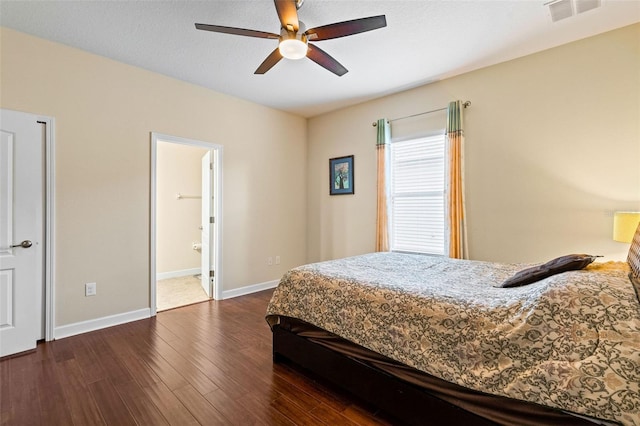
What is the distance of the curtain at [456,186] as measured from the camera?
339 centimetres

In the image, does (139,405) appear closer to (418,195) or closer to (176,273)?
(418,195)

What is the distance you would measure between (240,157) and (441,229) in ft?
9.74

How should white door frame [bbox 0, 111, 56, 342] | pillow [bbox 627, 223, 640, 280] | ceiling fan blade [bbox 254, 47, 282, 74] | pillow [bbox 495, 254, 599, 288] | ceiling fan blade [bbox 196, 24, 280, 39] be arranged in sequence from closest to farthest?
pillow [bbox 627, 223, 640, 280] < pillow [bbox 495, 254, 599, 288] < ceiling fan blade [bbox 196, 24, 280, 39] < ceiling fan blade [bbox 254, 47, 282, 74] < white door frame [bbox 0, 111, 56, 342]

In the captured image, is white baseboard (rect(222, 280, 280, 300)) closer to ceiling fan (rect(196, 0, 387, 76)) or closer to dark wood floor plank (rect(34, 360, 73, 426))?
dark wood floor plank (rect(34, 360, 73, 426))

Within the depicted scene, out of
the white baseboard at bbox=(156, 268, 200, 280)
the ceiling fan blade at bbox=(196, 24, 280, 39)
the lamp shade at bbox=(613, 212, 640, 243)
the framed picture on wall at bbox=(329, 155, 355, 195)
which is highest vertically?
the ceiling fan blade at bbox=(196, 24, 280, 39)

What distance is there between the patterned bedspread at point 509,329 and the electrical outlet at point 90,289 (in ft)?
7.84

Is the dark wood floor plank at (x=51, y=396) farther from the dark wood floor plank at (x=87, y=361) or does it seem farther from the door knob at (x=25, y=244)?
the door knob at (x=25, y=244)

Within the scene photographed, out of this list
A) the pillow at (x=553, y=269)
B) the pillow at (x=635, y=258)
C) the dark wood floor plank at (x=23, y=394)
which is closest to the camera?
the pillow at (x=635, y=258)

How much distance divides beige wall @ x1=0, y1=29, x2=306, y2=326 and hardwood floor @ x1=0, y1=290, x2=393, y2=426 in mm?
658

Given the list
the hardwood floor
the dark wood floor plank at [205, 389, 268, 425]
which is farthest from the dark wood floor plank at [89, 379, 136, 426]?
the dark wood floor plank at [205, 389, 268, 425]

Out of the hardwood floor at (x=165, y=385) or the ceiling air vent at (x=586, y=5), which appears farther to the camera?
the ceiling air vent at (x=586, y=5)

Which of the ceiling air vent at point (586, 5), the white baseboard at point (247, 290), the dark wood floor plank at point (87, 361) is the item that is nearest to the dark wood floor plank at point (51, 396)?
the dark wood floor plank at point (87, 361)

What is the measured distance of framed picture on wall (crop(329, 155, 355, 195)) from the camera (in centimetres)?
459

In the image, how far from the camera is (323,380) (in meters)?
2.15
